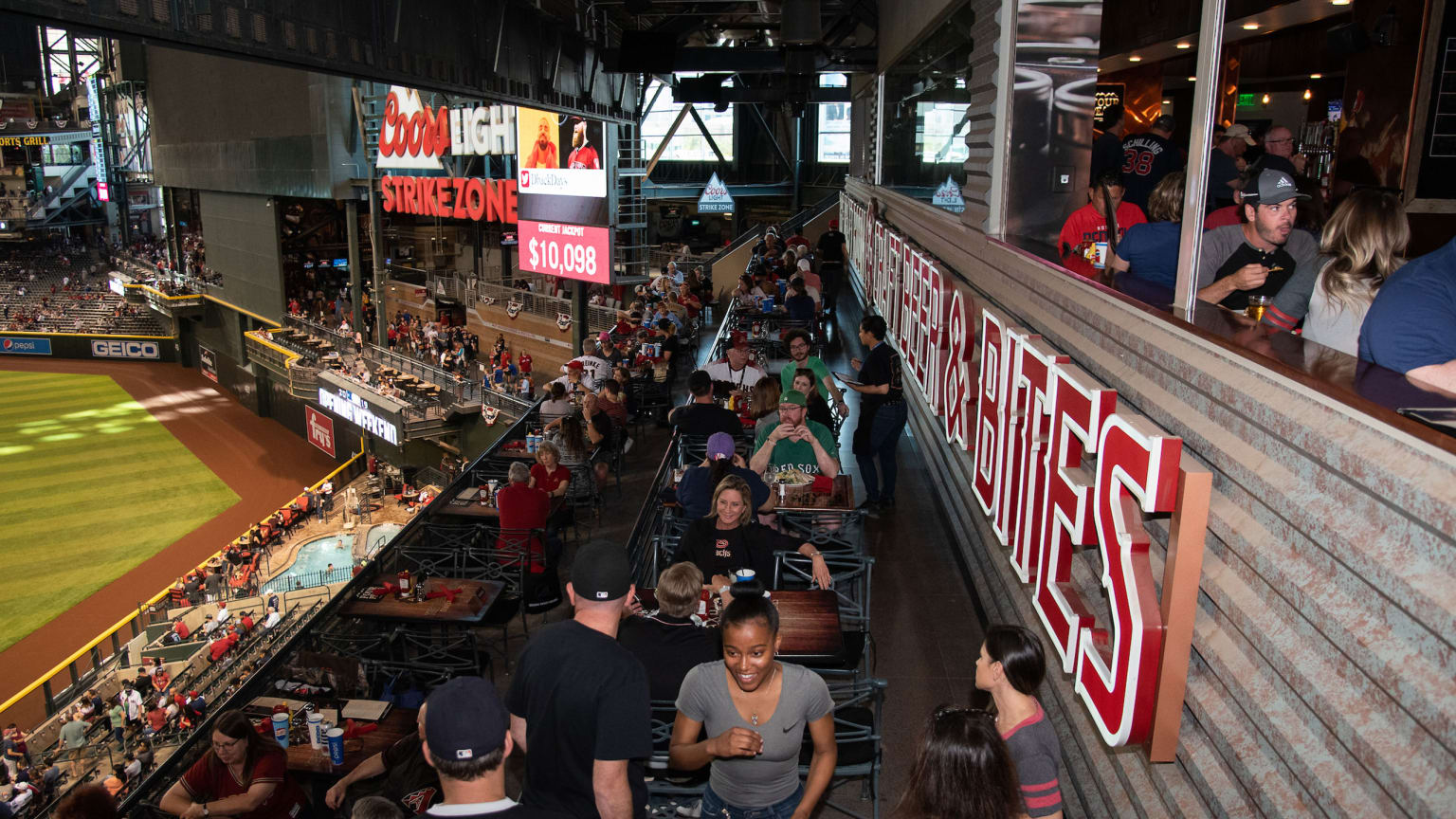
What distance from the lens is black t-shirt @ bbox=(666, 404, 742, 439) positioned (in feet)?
29.0

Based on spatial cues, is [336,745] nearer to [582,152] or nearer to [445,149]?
[582,152]

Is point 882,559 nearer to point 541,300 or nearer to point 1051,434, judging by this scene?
point 1051,434

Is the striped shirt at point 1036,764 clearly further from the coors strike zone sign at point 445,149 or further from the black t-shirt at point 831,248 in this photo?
the coors strike zone sign at point 445,149

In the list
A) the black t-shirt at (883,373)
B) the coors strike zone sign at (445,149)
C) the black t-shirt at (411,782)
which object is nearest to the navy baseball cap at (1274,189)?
the black t-shirt at (411,782)

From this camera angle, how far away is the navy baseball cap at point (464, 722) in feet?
8.76

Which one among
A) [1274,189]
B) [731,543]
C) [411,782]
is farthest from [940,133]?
[411,782]

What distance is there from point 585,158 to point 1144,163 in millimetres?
17140

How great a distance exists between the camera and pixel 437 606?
292 inches

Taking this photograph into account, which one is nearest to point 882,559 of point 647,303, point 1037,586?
point 1037,586

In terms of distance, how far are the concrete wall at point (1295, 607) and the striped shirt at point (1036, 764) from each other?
380mm

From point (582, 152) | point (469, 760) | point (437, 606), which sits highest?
point (582, 152)

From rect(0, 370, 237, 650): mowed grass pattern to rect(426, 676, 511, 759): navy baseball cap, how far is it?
78.8 ft

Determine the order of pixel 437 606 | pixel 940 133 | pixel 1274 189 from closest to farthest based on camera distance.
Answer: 1. pixel 1274 189
2. pixel 437 606
3. pixel 940 133

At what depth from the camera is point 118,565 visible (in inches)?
1032
